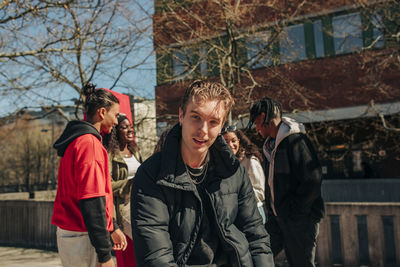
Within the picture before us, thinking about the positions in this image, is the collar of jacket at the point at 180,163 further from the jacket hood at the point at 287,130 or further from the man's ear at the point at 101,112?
the jacket hood at the point at 287,130

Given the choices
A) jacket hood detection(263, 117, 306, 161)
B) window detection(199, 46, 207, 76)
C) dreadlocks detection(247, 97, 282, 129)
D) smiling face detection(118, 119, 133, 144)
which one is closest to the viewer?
jacket hood detection(263, 117, 306, 161)

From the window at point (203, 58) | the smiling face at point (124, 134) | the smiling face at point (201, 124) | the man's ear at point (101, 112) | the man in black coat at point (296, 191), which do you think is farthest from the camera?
the window at point (203, 58)

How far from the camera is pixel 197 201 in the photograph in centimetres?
199

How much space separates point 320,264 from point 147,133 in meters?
5.82

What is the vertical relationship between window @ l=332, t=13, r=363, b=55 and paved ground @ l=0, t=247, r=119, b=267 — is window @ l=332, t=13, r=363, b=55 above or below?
above

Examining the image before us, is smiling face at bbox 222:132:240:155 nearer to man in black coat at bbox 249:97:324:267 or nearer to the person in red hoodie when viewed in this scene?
man in black coat at bbox 249:97:324:267

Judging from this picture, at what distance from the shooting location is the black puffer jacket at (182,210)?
1.87 m

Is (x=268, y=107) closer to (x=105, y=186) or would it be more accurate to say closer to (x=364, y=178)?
(x=105, y=186)

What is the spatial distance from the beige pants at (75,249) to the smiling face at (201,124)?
1230 millimetres

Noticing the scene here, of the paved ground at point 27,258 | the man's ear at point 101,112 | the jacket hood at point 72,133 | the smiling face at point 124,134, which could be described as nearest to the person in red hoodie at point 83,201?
the jacket hood at point 72,133

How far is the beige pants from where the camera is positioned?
273 cm

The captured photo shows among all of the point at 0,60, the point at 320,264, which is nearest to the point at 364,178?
the point at 320,264

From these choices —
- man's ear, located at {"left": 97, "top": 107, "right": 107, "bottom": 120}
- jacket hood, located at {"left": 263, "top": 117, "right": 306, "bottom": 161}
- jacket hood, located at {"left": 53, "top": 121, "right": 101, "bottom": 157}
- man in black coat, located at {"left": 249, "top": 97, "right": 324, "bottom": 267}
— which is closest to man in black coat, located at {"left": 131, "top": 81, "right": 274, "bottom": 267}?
jacket hood, located at {"left": 53, "top": 121, "right": 101, "bottom": 157}

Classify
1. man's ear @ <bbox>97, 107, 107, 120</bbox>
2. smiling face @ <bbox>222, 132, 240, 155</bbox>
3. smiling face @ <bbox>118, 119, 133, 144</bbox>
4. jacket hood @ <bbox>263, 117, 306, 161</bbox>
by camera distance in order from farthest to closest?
1. smiling face @ <bbox>222, 132, 240, 155</bbox>
2. smiling face @ <bbox>118, 119, 133, 144</bbox>
3. jacket hood @ <bbox>263, 117, 306, 161</bbox>
4. man's ear @ <bbox>97, 107, 107, 120</bbox>
